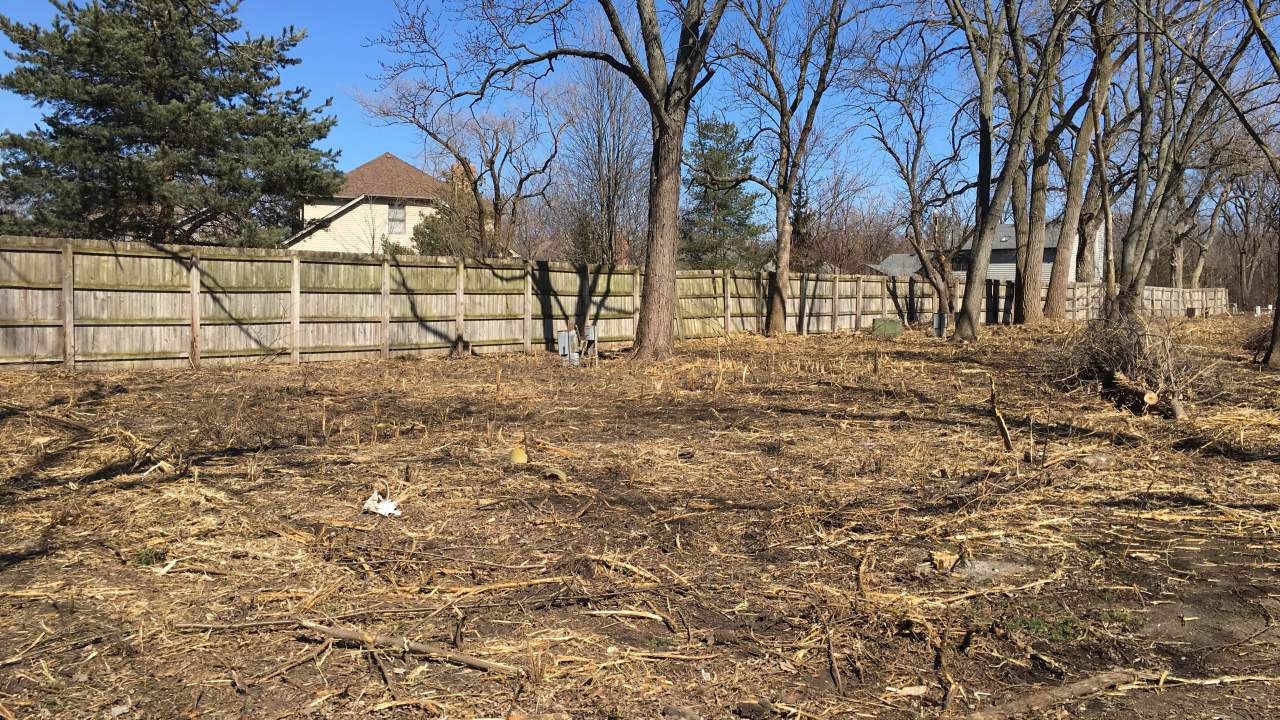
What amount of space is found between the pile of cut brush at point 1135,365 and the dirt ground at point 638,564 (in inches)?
13.0

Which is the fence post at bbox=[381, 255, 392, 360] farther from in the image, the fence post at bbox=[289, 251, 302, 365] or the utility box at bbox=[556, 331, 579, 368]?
the utility box at bbox=[556, 331, 579, 368]

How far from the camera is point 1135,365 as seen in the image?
7.59 metres

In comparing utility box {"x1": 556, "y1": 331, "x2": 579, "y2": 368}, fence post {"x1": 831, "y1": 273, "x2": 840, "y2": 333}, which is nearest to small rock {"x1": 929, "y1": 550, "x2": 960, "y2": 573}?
utility box {"x1": 556, "y1": 331, "x2": 579, "y2": 368}

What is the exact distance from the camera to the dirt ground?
2.54 meters

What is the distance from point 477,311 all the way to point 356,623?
11360 millimetres

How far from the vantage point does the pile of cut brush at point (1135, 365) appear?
23.7 feet

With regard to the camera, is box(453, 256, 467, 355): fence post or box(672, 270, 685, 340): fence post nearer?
box(453, 256, 467, 355): fence post

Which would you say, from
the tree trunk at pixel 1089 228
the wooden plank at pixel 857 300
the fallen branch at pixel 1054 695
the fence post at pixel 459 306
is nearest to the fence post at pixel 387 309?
the fence post at pixel 459 306

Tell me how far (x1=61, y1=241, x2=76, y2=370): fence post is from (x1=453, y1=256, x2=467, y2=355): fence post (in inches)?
211

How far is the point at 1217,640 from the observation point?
9.37 feet

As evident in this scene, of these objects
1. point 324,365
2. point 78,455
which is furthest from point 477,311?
point 78,455

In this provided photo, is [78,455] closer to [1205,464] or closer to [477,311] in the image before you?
[1205,464]

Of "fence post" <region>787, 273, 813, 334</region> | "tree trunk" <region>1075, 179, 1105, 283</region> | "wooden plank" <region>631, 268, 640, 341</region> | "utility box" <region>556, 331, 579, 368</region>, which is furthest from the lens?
"tree trunk" <region>1075, 179, 1105, 283</region>

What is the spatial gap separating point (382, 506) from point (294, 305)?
8.71 meters
